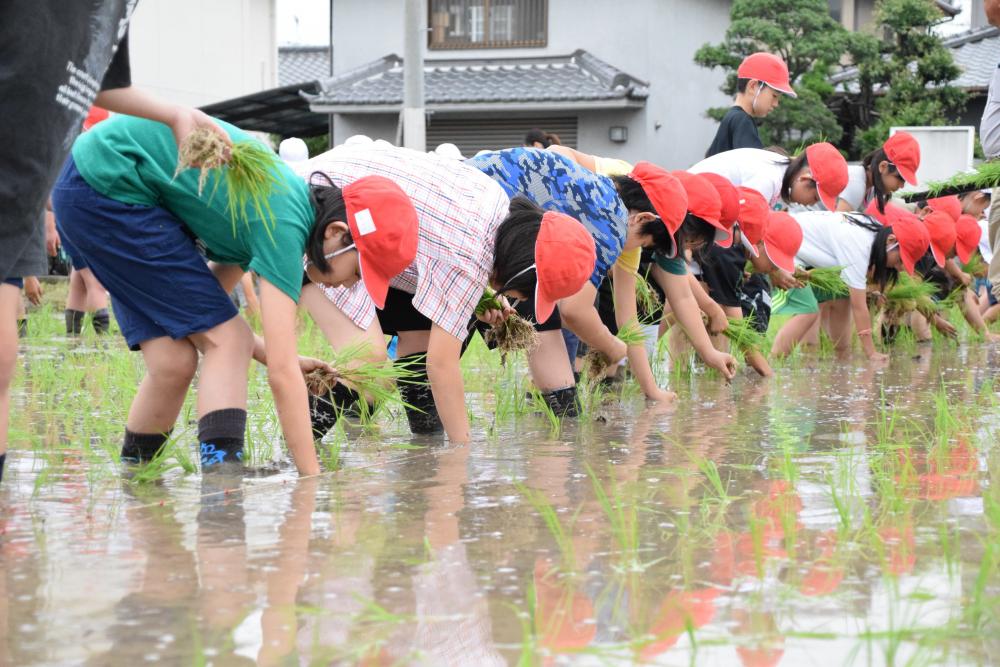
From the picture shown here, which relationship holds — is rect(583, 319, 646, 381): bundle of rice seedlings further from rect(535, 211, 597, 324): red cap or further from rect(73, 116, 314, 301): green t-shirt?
rect(73, 116, 314, 301): green t-shirt

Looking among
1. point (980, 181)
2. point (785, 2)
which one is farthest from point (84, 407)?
point (785, 2)

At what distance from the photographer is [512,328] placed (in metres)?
4.33

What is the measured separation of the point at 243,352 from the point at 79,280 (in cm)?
512

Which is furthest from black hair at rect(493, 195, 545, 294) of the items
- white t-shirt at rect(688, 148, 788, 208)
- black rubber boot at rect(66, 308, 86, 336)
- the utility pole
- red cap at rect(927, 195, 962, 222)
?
the utility pole

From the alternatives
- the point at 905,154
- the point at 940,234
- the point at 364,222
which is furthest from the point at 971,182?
the point at 940,234

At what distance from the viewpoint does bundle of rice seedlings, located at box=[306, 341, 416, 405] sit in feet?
12.5

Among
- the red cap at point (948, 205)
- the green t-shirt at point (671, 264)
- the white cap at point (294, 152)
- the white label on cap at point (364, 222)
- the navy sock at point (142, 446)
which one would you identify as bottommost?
the navy sock at point (142, 446)

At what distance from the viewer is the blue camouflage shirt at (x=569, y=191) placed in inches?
176

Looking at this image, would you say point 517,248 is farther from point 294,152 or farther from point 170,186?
point 294,152

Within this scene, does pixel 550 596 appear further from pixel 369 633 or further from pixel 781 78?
pixel 781 78

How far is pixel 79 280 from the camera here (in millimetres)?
8094

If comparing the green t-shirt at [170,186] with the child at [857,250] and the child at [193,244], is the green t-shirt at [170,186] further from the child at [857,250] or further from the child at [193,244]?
the child at [857,250]

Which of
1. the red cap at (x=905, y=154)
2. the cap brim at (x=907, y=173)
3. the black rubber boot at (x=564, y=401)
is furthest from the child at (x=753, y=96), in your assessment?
the black rubber boot at (x=564, y=401)

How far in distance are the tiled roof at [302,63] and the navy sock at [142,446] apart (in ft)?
84.7
